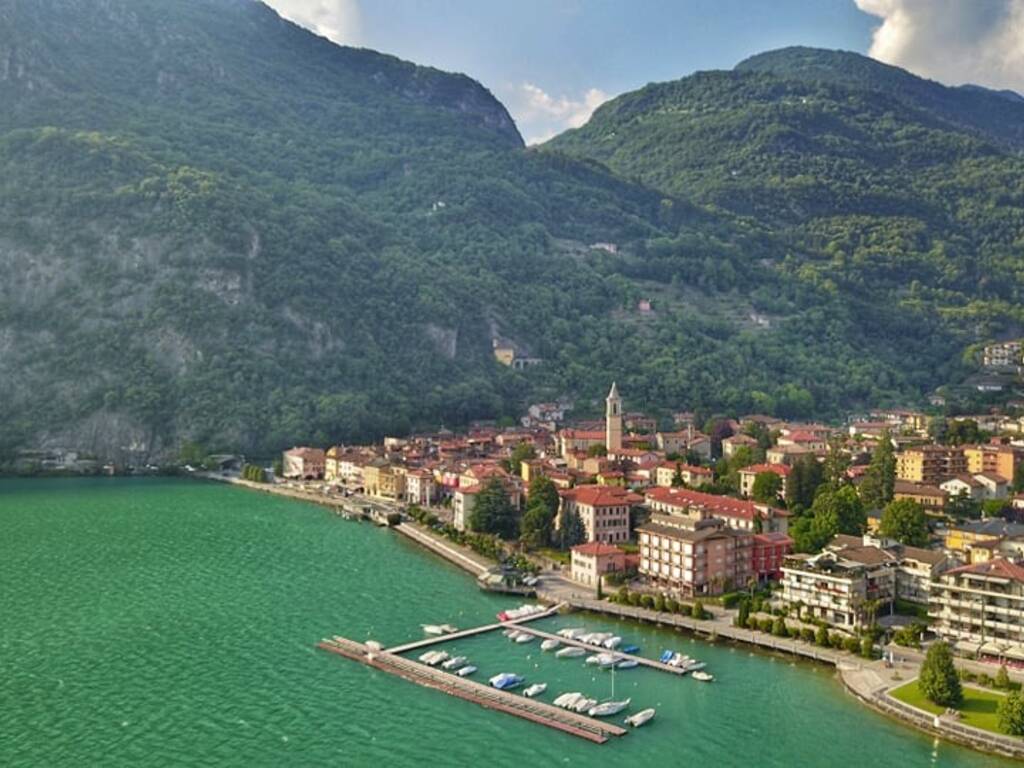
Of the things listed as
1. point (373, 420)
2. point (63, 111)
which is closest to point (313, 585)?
point (373, 420)

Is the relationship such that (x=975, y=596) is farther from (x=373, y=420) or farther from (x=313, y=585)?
(x=373, y=420)

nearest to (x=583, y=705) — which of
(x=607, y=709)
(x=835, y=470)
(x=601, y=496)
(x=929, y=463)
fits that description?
(x=607, y=709)

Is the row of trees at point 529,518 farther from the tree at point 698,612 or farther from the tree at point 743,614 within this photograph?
the tree at point 743,614

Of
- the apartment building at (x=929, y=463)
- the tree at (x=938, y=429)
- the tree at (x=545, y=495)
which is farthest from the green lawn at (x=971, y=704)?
the tree at (x=938, y=429)

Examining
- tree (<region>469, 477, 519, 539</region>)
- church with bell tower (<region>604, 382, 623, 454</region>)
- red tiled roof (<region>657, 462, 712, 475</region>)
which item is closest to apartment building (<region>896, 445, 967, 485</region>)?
red tiled roof (<region>657, 462, 712, 475</region>)

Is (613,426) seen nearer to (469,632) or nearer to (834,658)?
(469,632)

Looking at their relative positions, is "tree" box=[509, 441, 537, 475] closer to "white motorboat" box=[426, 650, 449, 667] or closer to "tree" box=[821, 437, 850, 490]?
"tree" box=[821, 437, 850, 490]
